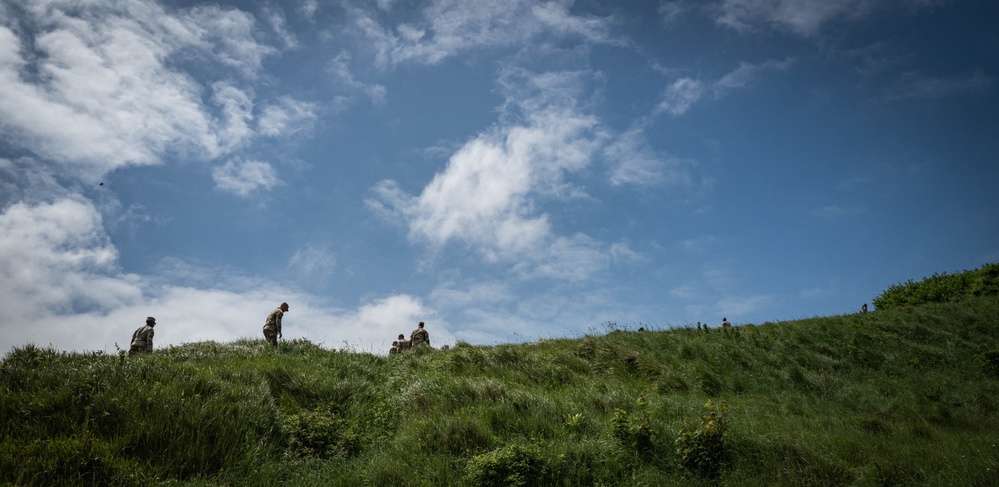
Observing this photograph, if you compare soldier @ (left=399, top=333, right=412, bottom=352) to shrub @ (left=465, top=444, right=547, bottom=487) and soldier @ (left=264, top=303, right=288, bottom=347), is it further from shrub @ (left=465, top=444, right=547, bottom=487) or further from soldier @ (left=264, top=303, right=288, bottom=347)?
shrub @ (left=465, top=444, right=547, bottom=487)

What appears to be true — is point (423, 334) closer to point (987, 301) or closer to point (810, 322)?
point (810, 322)

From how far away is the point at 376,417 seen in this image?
1166 centimetres

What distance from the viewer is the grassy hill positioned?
842 centimetres

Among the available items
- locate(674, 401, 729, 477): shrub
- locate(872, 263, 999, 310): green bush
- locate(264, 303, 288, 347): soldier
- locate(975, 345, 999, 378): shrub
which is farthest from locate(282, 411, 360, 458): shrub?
locate(872, 263, 999, 310): green bush

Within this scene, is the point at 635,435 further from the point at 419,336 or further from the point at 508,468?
the point at 419,336

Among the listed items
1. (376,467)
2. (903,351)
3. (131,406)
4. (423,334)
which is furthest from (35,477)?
(903,351)

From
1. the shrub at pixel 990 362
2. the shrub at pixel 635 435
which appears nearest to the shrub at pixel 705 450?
the shrub at pixel 635 435

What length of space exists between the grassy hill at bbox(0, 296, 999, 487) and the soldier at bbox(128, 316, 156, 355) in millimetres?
3228

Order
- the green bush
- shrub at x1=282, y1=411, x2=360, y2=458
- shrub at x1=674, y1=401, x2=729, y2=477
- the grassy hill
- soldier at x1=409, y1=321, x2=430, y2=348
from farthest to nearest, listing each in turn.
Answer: the green bush → soldier at x1=409, y1=321, x2=430, y2=348 → shrub at x1=282, y1=411, x2=360, y2=458 → shrub at x1=674, y1=401, x2=729, y2=477 → the grassy hill

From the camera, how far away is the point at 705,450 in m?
9.09

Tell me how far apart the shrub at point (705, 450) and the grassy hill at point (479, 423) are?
0.03 m

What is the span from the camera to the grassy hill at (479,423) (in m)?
8.42

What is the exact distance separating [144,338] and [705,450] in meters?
17.8

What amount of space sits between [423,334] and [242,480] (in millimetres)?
15758
